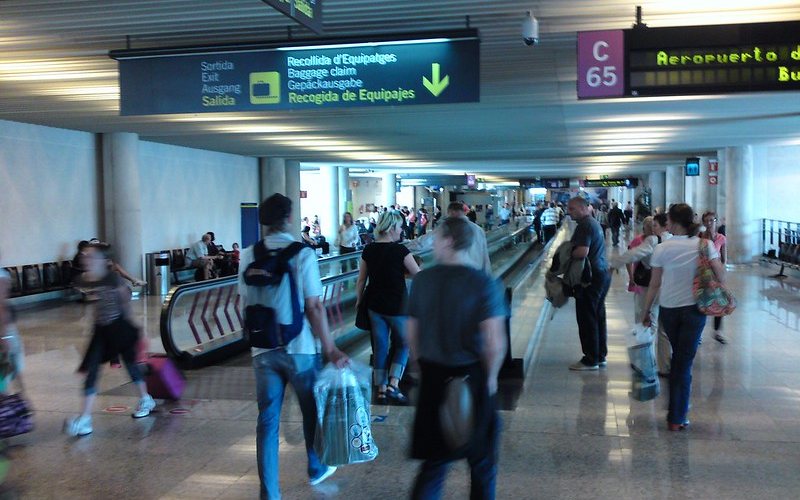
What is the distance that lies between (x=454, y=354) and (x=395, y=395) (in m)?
3.67

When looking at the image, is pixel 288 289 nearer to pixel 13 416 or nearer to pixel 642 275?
pixel 13 416

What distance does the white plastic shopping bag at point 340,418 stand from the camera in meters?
4.70

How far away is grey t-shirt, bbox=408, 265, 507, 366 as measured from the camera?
3.58 meters

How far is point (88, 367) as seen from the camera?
6.29m

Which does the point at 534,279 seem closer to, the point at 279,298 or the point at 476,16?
the point at 476,16

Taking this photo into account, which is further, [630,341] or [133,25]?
[630,341]

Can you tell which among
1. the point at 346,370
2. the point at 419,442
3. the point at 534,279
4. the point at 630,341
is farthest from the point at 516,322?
the point at 419,442

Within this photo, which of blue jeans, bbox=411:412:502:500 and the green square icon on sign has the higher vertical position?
the green square icon on sign

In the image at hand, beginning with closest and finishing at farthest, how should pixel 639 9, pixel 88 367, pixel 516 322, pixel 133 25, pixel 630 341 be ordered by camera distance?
pixel 88 367 < pixel 639 9 < pixel 133 25 < pixel 516 322 < pixel 630 341

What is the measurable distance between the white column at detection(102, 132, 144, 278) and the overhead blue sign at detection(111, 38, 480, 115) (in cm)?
1085

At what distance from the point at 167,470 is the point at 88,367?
1.48 m

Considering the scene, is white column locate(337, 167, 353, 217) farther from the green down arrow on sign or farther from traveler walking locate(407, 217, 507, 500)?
traveler walking locate(407, 217, 507, 500)

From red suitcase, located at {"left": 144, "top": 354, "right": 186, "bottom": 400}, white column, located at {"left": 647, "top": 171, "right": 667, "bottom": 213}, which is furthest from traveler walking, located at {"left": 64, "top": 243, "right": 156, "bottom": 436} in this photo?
white column, located at {"left": 647, "top": 171, "right": 667, "bottom": 213}

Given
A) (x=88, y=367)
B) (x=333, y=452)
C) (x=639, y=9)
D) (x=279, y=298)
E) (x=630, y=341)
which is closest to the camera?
(x=279, y=298)
